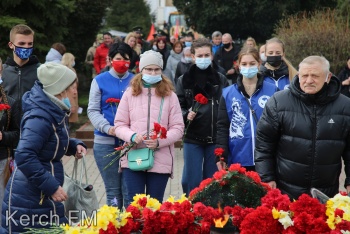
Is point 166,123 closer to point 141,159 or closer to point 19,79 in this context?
point 141,159

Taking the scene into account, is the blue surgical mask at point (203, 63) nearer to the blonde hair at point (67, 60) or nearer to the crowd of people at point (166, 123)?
the crowd of people at point (166, 123)

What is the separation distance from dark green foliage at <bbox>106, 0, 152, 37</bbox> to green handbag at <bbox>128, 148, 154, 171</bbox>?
5578 cm

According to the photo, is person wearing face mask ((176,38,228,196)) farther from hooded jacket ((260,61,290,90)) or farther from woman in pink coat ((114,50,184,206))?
woman in pink coat ((114,50,184,206))

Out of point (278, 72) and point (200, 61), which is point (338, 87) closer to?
point (278, 72)

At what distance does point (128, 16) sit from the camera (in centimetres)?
6412

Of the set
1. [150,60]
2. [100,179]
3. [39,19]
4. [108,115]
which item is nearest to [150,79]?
[150,60]

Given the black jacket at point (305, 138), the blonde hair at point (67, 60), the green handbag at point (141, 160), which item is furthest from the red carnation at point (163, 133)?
the blonde hair at point (67, 60)

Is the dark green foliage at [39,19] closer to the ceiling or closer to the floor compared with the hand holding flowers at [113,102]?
A: closer to the ceiling

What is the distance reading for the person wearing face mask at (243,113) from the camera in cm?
712

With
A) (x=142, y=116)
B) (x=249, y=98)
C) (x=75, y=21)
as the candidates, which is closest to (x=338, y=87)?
(x=249, y=98)

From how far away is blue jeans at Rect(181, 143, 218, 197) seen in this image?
26.9ft

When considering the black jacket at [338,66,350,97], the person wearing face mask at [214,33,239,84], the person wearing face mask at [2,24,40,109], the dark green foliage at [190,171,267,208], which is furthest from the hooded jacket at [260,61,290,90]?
the person wearing face mask at [214,33,239,84]

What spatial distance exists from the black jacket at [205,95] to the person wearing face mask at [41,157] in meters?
2.89

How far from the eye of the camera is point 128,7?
214 ft
